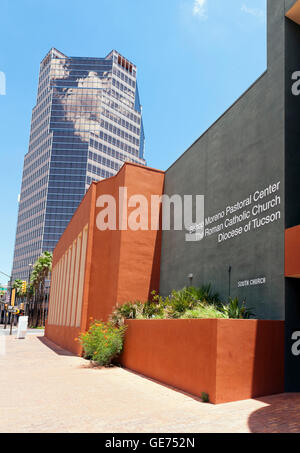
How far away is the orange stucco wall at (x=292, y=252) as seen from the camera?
10.1m

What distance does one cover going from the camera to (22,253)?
A: 14450 cm

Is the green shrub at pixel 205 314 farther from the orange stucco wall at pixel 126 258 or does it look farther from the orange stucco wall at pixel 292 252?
the orange stucco wall at pixel 126 258

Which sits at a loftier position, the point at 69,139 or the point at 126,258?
the point at 69,139

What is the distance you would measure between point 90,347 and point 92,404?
7062 millimetres

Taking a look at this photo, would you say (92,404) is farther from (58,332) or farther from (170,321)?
(58,332)

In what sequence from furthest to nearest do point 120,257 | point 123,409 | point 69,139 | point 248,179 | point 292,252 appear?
1. point 69,139
2. point 120,257
3. point 248,179
4. point 292,252
5. point 123,409

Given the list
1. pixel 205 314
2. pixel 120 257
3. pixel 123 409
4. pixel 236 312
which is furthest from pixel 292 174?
pixel 120 257

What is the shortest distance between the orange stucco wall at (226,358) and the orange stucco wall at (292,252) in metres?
1.38

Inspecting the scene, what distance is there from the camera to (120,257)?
1823 centimetres

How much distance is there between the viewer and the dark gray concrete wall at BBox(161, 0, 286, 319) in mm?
11344

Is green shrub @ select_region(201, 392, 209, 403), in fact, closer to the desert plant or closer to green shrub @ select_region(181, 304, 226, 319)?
green shrub @ select_region(181, 304, 226, 319)

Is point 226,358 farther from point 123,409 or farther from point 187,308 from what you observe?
point 187,308

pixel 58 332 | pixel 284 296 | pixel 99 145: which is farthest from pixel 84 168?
pixel 284 296

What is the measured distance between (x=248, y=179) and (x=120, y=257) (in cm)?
750
